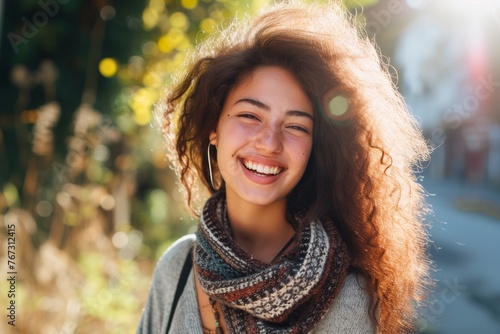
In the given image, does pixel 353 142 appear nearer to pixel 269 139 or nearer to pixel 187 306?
pixel 269 139

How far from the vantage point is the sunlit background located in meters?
3.13

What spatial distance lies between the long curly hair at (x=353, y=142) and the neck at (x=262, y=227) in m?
0.06

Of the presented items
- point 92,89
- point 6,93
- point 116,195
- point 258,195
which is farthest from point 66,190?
point 258,195

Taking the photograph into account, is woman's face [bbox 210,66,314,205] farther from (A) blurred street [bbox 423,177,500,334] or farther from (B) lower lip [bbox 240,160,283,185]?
(A) blurred street [bbox 423,177,500,334]

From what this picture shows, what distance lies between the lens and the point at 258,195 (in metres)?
1.87

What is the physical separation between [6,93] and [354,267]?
3.55 m

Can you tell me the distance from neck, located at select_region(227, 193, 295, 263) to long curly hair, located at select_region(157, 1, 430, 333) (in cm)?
6

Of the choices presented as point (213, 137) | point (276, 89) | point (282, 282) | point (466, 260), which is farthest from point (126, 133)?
point (282, 282)

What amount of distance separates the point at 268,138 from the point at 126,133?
2.86 meters

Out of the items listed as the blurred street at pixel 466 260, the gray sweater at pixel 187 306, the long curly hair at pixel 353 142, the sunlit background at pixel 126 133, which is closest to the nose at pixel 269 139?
the long curly hair at pixel 353 142

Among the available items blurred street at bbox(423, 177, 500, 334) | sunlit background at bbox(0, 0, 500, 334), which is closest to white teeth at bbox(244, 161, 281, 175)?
sunlit background at bbox(0, 0, 500, 334)

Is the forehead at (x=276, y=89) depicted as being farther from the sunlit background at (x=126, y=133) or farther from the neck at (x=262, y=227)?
the sunlit background at (x=126, y=133)

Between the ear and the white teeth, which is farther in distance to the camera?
the ear

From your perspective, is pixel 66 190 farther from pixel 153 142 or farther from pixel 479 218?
pixel 479 218
